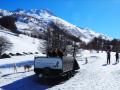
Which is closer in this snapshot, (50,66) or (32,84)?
(32,84)

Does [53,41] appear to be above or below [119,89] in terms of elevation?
above

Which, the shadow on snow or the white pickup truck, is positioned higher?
the white pickup truck

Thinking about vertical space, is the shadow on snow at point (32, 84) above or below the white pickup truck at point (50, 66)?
below

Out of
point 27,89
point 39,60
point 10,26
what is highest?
point 10,26

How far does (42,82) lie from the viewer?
22297 mm

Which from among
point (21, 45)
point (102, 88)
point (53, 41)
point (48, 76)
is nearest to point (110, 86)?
point (102, 88)

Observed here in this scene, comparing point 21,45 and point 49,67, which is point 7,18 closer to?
point 21,45

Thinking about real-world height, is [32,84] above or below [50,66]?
below

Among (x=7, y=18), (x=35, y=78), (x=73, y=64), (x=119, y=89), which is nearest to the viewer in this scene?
(x=119, y=89)

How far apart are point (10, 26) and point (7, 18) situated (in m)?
4.83

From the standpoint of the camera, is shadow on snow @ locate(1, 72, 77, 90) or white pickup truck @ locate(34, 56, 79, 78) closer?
shadow on snow @ locate(1, 72, 77, 90)

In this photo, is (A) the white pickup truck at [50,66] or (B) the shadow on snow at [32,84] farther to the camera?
(A) the white pickup truck at [50,66]

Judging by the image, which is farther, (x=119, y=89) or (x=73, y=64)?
(x=73, y=64)

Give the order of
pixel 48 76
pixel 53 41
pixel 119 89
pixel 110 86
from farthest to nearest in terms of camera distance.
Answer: pixel 53 41 → pixel 48 76 → pixel 110 86 → pixel 119 89
